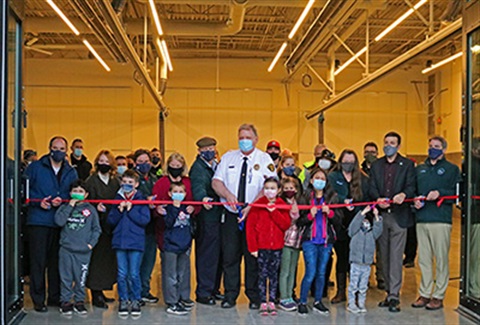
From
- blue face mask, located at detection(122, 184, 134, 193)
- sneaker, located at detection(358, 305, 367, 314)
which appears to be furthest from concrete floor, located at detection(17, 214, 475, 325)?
blue face mask, located at detection(122, 184, 134, 193)

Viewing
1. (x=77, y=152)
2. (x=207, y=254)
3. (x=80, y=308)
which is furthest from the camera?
(x=77, y=152)

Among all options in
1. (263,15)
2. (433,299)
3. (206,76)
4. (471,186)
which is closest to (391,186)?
(471,186)

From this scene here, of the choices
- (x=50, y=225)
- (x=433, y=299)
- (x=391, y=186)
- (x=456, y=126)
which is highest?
(x=456, y=126)

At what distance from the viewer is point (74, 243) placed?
18.5 ft

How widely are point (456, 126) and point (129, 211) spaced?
13450 mm

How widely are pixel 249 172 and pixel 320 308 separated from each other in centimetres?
152

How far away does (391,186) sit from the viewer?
6094mm

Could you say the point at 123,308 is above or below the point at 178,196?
below

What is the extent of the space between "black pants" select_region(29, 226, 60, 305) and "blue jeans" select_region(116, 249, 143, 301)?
67 cm

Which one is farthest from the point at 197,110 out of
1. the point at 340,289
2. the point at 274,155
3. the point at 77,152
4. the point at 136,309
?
the point at 136,309

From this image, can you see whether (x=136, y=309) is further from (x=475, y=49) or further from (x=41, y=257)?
(x=475, y=49)

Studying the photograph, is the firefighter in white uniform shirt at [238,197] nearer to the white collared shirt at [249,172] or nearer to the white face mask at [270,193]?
the white collared shirt at [249,172]

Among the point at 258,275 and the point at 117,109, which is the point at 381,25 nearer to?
the point at 117,109

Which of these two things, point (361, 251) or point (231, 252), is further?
point (231, 252)
